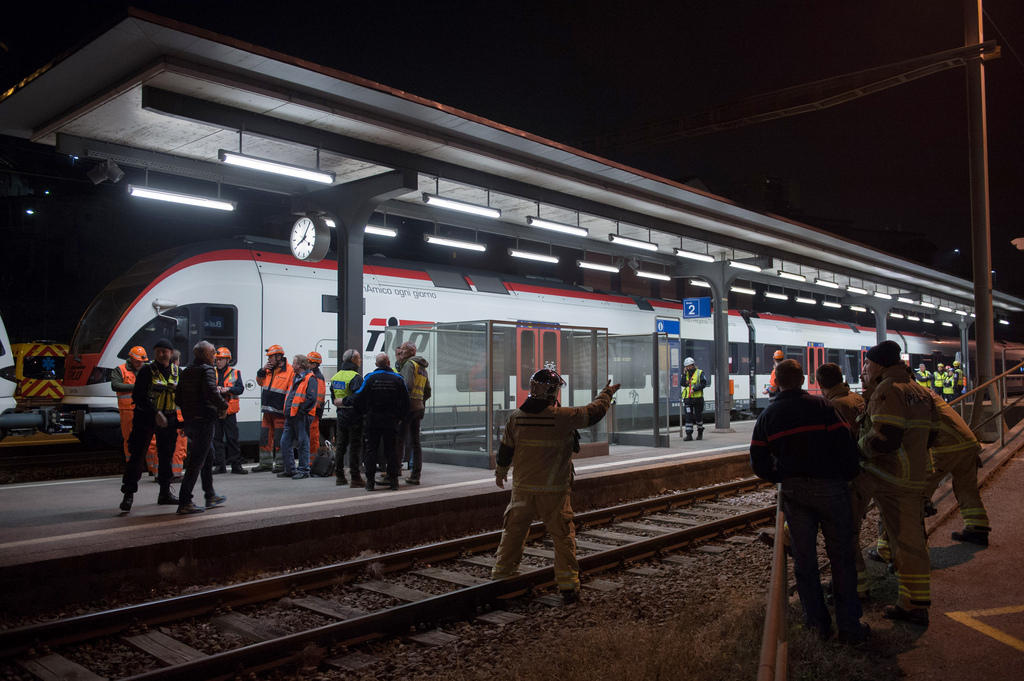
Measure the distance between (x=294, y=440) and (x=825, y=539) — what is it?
26.7 feet

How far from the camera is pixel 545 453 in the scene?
597cm

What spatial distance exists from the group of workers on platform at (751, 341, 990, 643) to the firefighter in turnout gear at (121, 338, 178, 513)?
6197mm

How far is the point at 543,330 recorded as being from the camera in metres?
13.6

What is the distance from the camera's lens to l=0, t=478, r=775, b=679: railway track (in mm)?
4973

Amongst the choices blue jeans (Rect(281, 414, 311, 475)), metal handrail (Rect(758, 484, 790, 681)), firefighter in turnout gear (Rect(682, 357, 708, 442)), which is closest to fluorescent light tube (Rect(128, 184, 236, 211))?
blue jeans (Rect(281, 414, 311, 475))

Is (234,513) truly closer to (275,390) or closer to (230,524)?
(230,524)

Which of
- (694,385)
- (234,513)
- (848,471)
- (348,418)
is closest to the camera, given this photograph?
(848,471)

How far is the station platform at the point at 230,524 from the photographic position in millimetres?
6223

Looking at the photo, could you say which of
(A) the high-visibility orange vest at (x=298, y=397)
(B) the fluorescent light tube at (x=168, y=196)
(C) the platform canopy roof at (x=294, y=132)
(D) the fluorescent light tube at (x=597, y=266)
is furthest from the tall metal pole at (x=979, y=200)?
(B) the fluorescent light tube at (x=168, y=196)

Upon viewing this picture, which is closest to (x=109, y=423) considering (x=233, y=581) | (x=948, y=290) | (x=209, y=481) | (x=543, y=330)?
(x=209, y=481)

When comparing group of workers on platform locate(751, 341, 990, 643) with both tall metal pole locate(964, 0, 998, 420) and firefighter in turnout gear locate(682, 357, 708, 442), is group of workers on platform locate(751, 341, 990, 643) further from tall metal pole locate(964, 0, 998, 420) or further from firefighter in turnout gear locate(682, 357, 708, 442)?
firefighter in turnout gear locate(682, 357, 708, 442)

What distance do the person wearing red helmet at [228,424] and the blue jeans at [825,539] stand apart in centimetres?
721

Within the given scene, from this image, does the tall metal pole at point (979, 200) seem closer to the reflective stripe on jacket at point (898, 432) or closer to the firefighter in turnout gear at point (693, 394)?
the firefighter in turnout gear at point (693, 394)

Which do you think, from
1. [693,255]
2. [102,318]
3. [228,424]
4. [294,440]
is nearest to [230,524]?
[294,440]
